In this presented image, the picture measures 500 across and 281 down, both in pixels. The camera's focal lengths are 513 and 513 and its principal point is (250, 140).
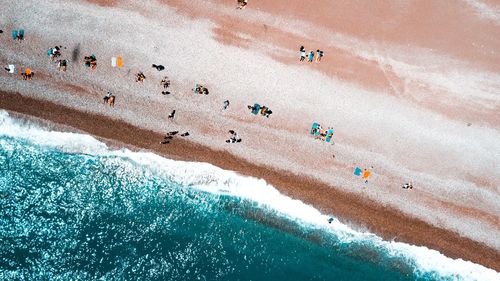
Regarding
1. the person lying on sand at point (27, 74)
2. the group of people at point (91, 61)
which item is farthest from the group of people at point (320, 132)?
the person lying on sand at point (27, 74)

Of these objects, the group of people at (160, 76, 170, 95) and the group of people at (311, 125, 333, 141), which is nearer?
the group of people at (311, 125, 333, 141)

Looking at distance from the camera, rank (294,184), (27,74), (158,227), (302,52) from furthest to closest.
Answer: (158,227) → (27,74) → (294,184) → (302,52)

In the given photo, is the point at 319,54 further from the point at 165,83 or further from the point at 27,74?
the point at 27,74

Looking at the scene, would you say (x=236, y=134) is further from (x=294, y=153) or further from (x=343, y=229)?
(x=343, y=229)

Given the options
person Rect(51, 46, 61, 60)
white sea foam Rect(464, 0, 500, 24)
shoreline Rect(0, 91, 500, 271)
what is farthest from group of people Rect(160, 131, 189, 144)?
white sea foam Rect(464, 0, 500, 24)

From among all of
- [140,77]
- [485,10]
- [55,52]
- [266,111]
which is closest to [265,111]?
[266,111]

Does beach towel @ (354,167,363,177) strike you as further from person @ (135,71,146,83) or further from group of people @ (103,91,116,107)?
group of people @ (103,91,116,107)
